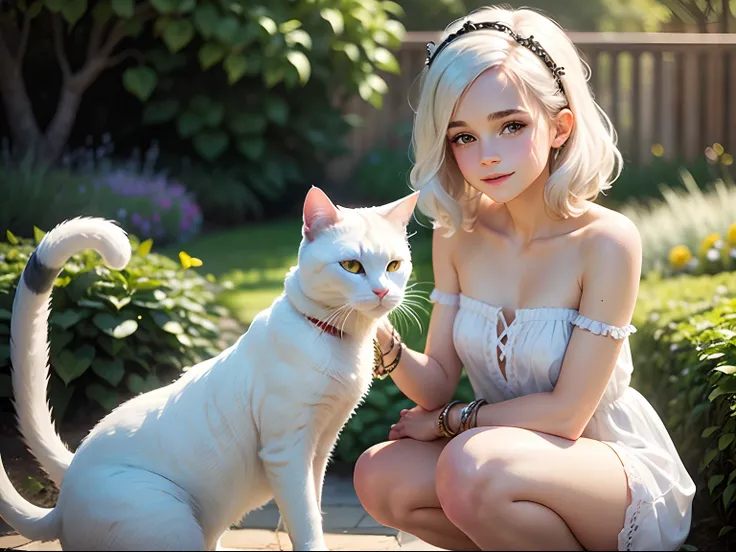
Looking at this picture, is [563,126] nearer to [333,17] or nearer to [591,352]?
[591,352]

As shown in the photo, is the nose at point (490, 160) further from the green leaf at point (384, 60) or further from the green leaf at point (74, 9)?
the green leaf at point (384, 60)

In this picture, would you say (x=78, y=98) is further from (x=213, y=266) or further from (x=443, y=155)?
(x=443, y=155)

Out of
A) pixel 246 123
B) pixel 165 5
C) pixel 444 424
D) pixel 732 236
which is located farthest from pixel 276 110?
pixel 444 424

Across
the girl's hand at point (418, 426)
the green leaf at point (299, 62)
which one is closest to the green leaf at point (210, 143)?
the green leaf at point (299, 62)

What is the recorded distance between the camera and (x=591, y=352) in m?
2.31

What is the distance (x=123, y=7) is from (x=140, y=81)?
659 millimetres

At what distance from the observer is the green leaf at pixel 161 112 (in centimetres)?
831

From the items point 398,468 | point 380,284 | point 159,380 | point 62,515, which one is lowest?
point 159,380

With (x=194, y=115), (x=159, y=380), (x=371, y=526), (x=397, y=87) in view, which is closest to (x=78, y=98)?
(x=194, y=115)

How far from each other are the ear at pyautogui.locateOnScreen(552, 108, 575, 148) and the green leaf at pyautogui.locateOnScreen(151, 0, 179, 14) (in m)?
5.76

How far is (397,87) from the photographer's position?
32.4 ft

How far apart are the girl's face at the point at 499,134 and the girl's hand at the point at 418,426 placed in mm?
689

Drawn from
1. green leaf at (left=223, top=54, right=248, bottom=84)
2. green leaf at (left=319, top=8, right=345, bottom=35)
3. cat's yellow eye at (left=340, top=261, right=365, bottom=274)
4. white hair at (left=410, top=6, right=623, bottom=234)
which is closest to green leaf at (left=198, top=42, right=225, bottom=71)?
green leaf at (left=223, top=54, right=248, bottom=84)

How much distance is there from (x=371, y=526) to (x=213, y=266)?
376 cm
